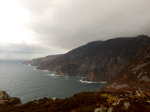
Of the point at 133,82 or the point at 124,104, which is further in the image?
the point at 133,82

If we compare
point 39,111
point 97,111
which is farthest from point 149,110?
point 39,111

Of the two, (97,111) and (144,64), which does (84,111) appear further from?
(144,64)

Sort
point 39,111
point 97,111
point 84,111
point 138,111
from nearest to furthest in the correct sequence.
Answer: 1. point 138,111
2. point 97,111
3. point 84,111
4. point 39,111

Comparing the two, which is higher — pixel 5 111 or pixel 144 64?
pixel 144 64

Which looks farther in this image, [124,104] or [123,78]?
[123,78]

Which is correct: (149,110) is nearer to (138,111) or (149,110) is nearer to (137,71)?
(138,111)

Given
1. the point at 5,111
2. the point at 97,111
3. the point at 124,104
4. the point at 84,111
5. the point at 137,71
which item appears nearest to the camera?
the point at 124,104

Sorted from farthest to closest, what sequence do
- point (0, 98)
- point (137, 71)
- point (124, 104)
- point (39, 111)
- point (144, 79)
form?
point (137, 71)
point (144, 79)
point (0, 98)
point (39, 111)
point (124, 104)

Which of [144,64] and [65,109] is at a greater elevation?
[144,64]

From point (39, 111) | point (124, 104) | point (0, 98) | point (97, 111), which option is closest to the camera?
point (124, 104)

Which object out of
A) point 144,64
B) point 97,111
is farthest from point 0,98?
point 144,64
